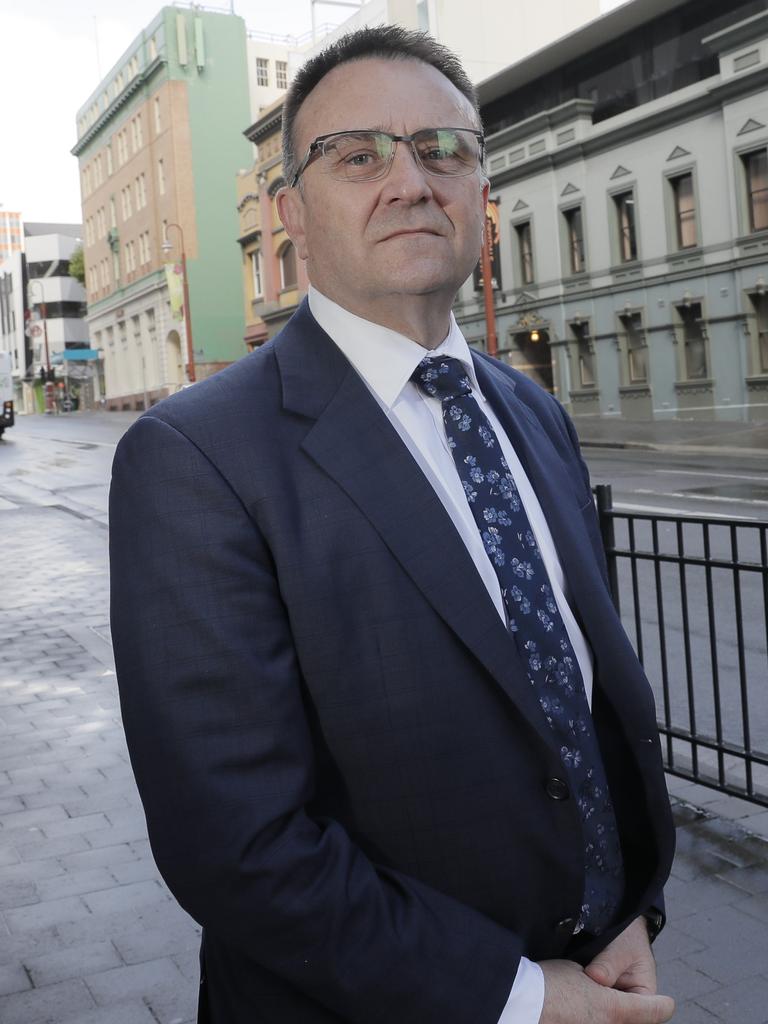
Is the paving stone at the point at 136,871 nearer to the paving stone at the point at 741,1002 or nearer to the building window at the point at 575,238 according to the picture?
the paving stone at the point at 741,1002

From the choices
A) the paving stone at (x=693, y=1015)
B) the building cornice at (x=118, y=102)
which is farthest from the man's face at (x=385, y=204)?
the building cornice at (x=118, y=102)

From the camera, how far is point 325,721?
164 cm

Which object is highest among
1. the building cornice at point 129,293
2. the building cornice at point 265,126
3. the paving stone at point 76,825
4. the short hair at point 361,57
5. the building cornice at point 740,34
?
the building cornice at point 265,126

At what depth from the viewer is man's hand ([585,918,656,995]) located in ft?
5.89

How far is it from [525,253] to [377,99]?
34.1 metres

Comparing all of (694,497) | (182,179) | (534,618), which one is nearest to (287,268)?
(182,179)

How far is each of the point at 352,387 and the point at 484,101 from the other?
37269 mm

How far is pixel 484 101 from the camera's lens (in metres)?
36.6

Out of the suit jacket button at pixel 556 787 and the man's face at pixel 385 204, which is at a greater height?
the man's face at pixel 385 204

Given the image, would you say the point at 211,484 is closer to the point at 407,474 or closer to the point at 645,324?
the point at 407,474

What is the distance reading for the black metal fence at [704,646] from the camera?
14.3 ft

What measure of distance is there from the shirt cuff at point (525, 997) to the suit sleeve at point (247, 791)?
0.06 ft

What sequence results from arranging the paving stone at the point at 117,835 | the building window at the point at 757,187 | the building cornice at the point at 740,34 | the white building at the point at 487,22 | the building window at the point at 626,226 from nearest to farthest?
the paving stone at the point at 117,835, the building cornice at the point at 740,34, the building window at the point at 757,187, the building window at the point at 626,226, the white building at the point at 487,22

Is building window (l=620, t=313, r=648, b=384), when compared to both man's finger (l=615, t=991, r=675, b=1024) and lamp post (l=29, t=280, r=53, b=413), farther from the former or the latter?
lamp post (l=29, t=280, r=53, b=413)
